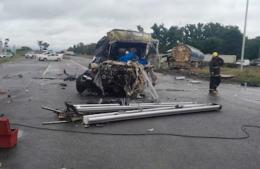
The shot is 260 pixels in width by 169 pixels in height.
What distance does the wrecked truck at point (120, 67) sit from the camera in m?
13.1

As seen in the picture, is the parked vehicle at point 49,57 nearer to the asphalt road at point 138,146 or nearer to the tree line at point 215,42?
the tree line at point 215,42

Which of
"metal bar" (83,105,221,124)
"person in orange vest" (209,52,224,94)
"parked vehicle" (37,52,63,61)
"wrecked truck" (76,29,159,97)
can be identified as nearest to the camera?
"metal bar" (83,105,221,124)

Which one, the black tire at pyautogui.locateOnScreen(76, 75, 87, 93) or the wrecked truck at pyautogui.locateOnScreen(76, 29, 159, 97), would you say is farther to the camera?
the black tire at pyautogui.locateOnScreen(76, 75, 87, 93)

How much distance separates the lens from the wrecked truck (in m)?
13.1

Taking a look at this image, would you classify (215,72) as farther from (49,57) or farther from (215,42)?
(215,42)

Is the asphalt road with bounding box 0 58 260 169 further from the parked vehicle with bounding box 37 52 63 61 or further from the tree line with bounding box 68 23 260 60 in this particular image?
the tree line with bounding box 68 23 260 60

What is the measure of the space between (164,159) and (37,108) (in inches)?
229

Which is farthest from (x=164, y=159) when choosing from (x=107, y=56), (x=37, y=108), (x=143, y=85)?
(x=107, y=56)

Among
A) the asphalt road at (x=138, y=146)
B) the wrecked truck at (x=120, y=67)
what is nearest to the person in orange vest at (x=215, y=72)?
the wrecked truck at (x=120, y=67)

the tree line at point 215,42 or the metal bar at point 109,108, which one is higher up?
the tree line at point 215,42

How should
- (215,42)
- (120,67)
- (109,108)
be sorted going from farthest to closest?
(215,42) < (120,67) < (109,108)

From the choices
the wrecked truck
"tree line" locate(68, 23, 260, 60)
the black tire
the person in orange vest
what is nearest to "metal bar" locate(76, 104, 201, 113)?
the wrecked truck

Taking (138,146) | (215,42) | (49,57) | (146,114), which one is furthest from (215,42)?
(138,146)

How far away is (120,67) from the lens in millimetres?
13055
